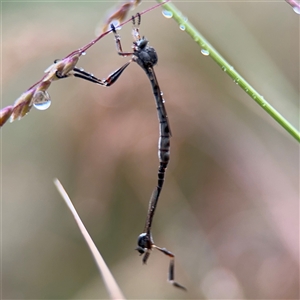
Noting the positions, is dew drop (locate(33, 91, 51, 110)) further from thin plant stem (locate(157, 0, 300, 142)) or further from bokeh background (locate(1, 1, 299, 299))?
bokeh background (locate(1, 1, 299, 299))

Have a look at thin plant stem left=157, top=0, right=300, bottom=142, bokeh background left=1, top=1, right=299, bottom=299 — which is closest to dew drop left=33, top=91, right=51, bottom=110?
thin plant stem left=157, top=0, right=300, bottom=142

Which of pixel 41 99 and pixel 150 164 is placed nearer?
pixel 41 99

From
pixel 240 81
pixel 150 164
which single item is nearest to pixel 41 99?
pixel 240 81

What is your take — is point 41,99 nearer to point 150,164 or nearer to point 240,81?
point 240,81

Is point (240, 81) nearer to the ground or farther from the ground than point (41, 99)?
nearer to the ground

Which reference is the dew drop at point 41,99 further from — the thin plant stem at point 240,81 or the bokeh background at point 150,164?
the bokeh background at point 150,164

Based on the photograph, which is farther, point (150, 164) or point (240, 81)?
point (150, 164)

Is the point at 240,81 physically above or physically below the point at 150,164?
below

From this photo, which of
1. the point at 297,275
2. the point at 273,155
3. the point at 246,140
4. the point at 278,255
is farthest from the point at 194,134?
the point at 297,275

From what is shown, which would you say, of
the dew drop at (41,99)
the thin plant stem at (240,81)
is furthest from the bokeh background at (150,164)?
the dew drop at (41,99)

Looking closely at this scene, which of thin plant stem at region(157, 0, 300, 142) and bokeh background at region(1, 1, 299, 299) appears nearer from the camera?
thin plant stem at region(157, 0, 300, 142)
